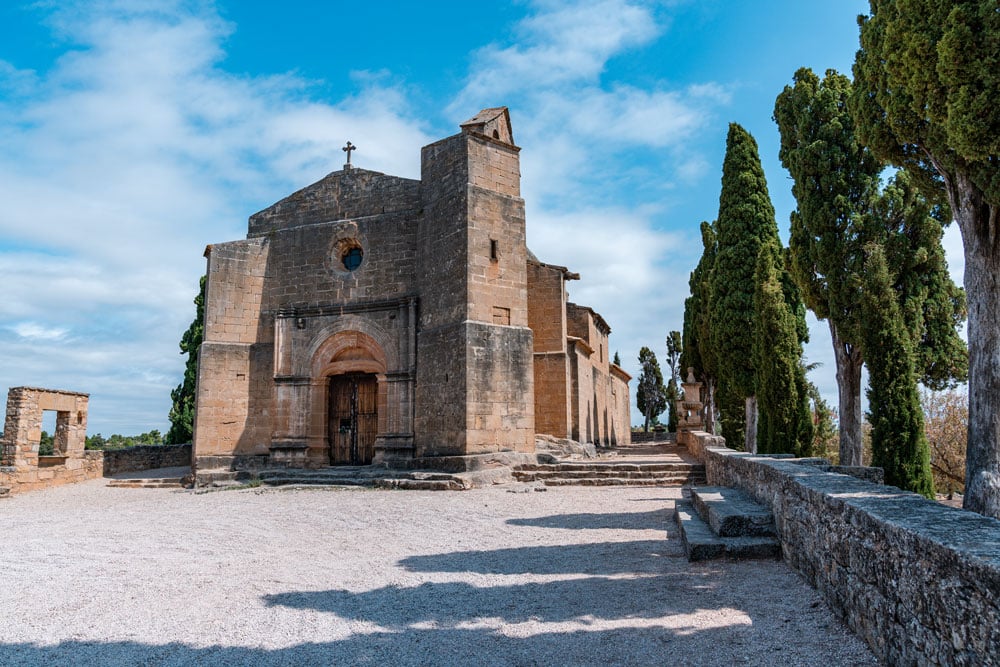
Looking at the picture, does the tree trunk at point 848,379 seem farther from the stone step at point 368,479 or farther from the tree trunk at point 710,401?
the tree trunk at point 710,401

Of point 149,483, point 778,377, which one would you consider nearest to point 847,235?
point 778,377

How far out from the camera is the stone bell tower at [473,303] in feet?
45.0

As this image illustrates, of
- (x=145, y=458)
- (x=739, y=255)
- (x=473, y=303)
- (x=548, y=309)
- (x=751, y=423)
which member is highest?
(x=739, y=255)

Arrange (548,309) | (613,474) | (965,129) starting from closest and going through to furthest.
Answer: (965,129)
(613,474)
(548,309)

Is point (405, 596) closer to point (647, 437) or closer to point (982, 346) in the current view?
point (982, 346)

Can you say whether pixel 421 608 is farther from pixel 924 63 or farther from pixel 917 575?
pixel 924 63

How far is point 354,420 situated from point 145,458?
7.63m

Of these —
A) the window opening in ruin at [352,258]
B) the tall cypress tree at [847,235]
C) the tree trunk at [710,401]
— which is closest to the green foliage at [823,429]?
the tree trunk at [710,401]

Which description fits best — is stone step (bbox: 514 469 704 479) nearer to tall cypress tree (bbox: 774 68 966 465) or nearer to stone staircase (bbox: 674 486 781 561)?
tall cypress tree (bbox: 774 68 966 465)

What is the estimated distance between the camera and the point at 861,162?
13406mm

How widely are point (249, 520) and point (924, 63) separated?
31.4ft

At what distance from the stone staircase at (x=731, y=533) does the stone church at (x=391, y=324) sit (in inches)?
282

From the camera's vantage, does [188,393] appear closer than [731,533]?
No

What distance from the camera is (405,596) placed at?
5.31m
